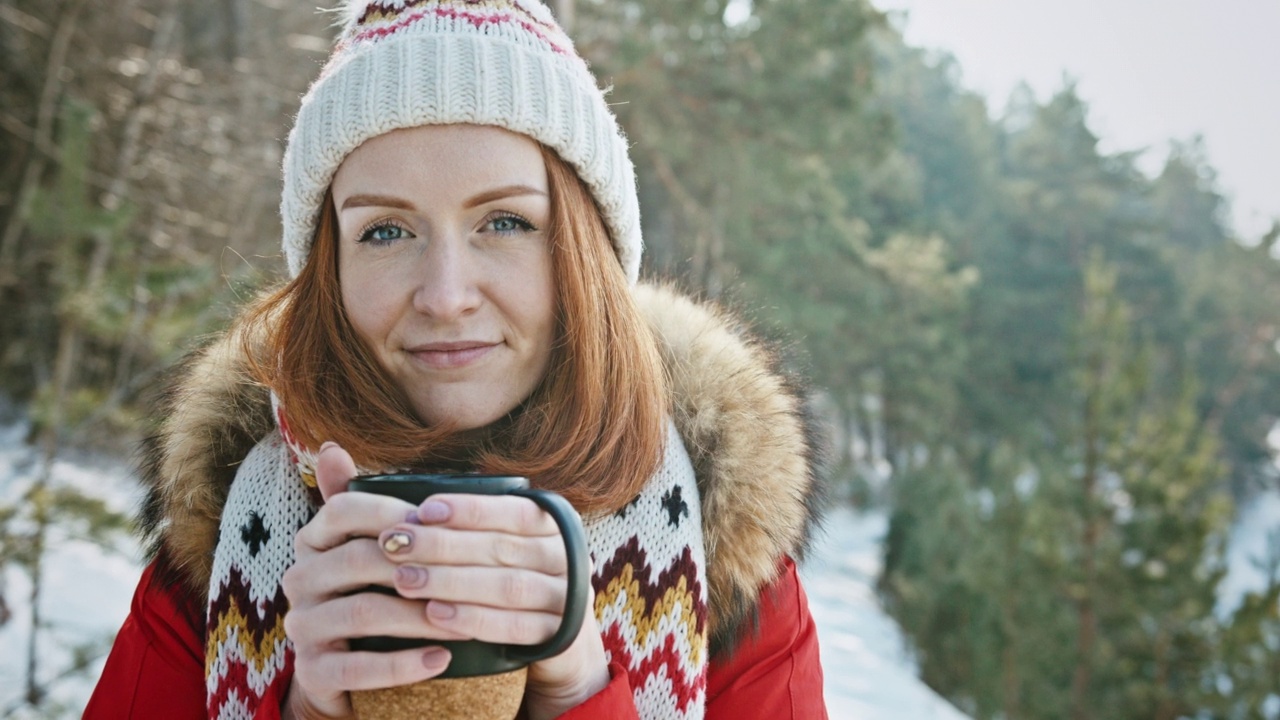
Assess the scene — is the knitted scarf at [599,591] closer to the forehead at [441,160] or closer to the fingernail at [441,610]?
the forehead at [441,160]

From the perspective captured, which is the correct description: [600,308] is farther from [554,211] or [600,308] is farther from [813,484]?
[813,484]

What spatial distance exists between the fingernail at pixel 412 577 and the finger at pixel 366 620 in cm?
3

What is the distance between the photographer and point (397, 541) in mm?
758

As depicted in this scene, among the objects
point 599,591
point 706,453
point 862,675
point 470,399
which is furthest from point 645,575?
point 862,675

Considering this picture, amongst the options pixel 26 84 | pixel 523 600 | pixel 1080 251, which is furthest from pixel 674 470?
pixel 1080 251

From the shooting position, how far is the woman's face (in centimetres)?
117

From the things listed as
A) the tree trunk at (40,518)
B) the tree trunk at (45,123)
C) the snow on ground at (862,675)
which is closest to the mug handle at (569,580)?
the snow on ground at (862,675)

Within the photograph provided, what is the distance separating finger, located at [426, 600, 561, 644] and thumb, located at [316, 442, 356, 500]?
0.55 feet

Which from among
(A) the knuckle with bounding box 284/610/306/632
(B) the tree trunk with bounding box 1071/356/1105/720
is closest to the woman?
(A) the knuckle with bounding box 284/610/306/632

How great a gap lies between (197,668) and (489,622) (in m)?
0.83

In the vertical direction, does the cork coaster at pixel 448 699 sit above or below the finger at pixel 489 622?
below

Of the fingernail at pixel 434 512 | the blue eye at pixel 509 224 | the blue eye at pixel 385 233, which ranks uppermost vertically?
the blue eye at pixel 509 224

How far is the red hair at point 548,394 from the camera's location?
4.04 feet

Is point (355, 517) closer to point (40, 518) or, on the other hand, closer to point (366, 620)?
point (366, 620)
